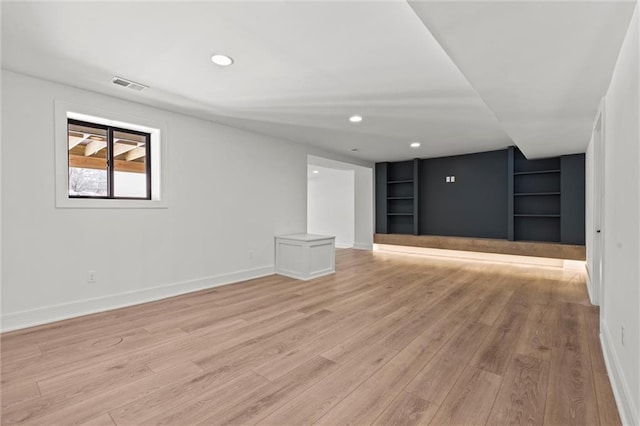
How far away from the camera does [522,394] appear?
1.80m

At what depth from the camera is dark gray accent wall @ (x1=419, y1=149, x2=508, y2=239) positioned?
6.62 m

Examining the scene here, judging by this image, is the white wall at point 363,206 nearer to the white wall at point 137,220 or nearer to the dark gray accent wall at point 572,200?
the white wall at point 137,220

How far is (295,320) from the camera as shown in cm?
303

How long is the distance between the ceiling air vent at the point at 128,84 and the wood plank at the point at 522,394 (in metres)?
3.90

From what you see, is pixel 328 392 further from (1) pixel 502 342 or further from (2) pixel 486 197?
(2) pixel 486 197

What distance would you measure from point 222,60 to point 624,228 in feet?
10.0

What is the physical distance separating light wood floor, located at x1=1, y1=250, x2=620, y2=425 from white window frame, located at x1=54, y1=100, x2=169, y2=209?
1209mm

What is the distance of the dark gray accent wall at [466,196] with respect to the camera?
6625mm

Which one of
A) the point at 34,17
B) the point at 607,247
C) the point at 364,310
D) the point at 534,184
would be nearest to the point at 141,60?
the point at 34,17

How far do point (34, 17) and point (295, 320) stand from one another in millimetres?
3058

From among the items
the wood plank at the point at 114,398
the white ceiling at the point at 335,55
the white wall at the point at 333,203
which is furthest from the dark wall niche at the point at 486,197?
the wood plank at the point at 114,398

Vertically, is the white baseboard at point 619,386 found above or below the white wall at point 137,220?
below

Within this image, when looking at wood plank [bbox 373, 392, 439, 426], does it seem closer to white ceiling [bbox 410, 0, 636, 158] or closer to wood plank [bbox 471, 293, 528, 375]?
wood plank [bbox 471, 293, 528, 375]

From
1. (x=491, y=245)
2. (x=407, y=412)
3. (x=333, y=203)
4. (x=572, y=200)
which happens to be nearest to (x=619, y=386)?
(x=407, y=412)
